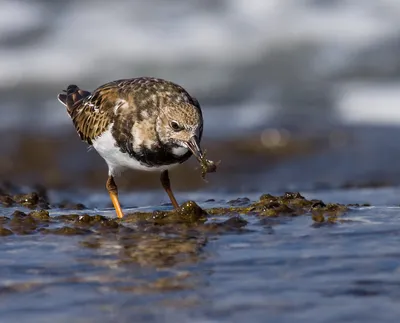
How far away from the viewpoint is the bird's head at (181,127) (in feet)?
13.9

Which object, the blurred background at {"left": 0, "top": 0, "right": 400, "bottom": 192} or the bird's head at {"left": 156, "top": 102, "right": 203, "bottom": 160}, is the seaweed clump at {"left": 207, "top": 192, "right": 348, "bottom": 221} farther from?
the blurred background at {"left": 0, "top": 0, "right": 400, "bottom": 192}

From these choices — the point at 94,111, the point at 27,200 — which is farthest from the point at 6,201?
the point at 94,111

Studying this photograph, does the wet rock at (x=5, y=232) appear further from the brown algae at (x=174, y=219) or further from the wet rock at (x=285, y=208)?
the wet rock at (x=285, y=208)

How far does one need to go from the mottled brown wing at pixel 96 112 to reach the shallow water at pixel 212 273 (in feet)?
2.59

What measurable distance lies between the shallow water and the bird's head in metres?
0.39

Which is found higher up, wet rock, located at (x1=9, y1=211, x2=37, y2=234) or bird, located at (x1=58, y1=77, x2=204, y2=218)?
bird, located at (x1=58, y1=77, x2=204, y2=218)

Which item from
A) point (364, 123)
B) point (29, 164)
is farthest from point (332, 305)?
point (364, 123)

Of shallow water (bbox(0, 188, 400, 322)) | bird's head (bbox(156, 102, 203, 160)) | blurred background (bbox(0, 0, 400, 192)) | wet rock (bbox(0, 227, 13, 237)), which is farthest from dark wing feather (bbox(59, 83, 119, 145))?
blurred background (bbox(0, 0, 400, 192))

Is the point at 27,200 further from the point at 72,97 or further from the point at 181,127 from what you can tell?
the point at 181,127

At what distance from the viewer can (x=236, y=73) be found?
1320 cm

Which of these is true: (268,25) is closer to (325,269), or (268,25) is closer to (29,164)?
(29,164)

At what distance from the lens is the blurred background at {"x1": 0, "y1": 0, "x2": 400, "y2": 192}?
8766mm

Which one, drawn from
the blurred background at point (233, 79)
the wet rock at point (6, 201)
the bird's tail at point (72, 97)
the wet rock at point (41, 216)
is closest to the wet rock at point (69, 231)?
the wet rock at point (41, 216)

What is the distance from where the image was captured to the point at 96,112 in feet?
16.0
